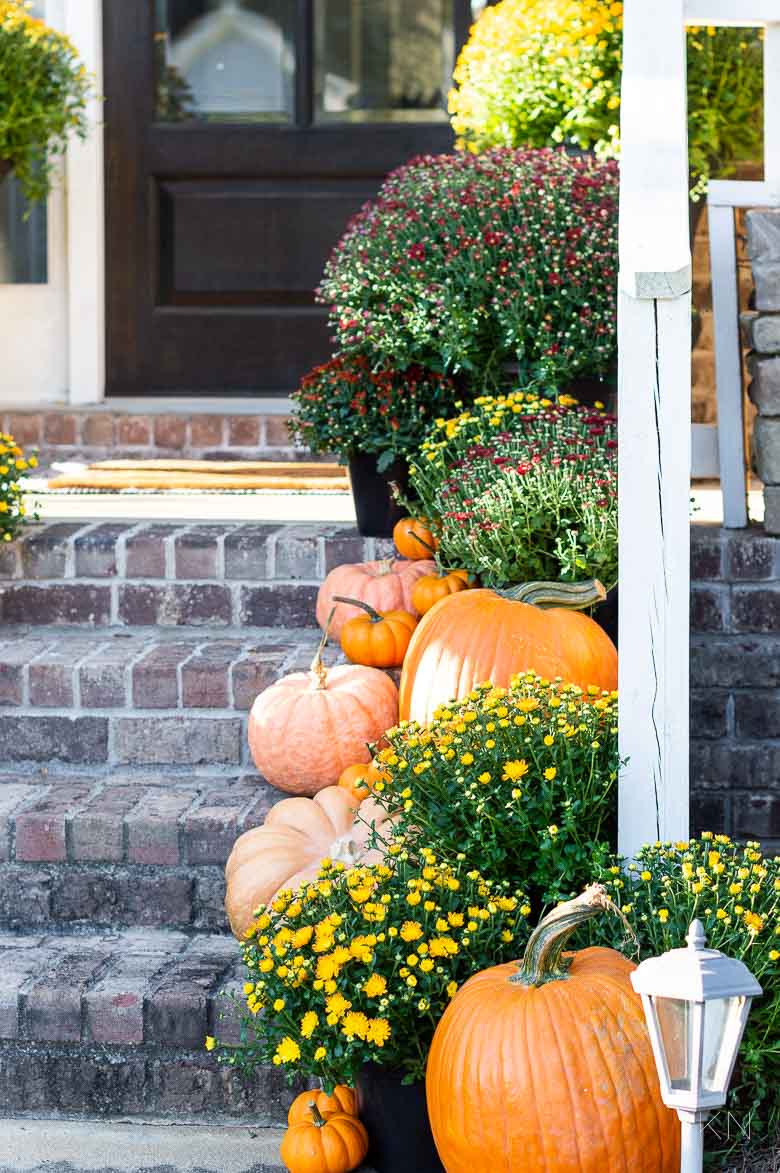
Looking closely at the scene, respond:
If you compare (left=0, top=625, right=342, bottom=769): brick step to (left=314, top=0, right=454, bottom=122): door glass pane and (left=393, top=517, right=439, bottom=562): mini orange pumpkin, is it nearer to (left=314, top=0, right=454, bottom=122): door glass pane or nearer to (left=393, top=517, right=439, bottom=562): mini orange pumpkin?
(left=393, top=517, right=439, bottom=562): mini orange pumpkin

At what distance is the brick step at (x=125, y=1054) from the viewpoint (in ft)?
8.39

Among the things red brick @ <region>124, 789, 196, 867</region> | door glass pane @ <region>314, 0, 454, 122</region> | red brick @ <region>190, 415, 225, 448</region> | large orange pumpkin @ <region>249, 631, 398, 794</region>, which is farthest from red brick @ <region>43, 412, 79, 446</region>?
red brick @ <region>124, 789, 196, 867</region>

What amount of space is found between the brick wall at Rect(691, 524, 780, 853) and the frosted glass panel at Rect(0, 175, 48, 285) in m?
3.11

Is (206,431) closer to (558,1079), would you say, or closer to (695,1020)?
(558,1079)

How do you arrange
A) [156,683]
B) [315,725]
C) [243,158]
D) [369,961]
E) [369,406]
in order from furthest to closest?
1. [243,158]
2. [369,406]
3. [156,683]
4. [315,725]
5. [369,961]

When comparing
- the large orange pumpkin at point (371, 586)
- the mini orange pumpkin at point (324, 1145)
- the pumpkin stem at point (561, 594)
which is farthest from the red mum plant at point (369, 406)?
the mini orange pumpkin at point (324, 1145)

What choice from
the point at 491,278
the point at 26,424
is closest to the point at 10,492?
the point at 491,278

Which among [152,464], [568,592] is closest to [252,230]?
[152,464]

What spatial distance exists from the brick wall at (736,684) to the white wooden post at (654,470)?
3.17 ft

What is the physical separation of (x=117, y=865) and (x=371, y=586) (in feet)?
2.99

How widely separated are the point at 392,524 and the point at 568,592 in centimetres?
87

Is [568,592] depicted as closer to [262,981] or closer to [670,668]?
[670,668]

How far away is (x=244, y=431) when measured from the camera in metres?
5.38

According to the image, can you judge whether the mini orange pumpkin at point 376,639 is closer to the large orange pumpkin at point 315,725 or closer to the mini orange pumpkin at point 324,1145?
the large orange pumpkin at point 315,725
